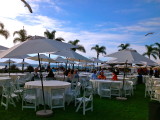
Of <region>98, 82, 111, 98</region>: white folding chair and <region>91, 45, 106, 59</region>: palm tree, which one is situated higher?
<region>91, 45, 106, 59</region>: palm tree

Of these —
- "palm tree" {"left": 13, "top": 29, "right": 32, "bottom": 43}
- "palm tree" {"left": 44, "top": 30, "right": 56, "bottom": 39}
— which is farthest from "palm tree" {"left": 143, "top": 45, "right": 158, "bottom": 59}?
"palm tree" {"left": 13, "top": 29, "right": 32, "bottom": 43}

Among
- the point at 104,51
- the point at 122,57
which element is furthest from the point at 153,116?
the point at 104,51

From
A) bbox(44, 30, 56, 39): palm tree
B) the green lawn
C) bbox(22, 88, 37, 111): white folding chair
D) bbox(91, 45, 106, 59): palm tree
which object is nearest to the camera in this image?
the green lawn

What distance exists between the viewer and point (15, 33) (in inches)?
1123

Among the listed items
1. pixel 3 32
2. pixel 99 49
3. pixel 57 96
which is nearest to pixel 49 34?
pixel 3 32

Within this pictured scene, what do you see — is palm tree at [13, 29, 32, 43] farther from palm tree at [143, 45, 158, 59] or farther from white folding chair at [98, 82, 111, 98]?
palm tree at [143, 45, 158, 59]

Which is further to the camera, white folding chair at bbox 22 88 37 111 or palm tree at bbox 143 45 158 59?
palm tree at bbox 143 45 158 59

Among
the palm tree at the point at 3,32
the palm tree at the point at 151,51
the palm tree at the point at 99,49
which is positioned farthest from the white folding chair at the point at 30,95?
the palm tree at the point at 151,51

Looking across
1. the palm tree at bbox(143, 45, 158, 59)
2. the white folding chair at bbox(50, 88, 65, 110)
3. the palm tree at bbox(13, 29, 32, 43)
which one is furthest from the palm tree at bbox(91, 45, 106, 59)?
the white folding chair at bbox(50, 88, 65, 110)

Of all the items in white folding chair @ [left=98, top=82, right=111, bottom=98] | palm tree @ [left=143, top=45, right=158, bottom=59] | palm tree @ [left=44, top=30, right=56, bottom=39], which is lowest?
white folding chair @ [left=98, top=82, right=111, bottom=98]

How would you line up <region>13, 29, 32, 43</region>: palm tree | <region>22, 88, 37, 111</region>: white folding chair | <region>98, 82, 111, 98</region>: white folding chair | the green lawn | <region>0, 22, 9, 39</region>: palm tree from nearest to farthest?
the green lawn
<region>22, 88, 37, 111</region>: white folding chair
<region>98, 82, 111, 98</region>: white folding chair
<region>0, 22, 9, 39</region>: palm tree
<region>13, 29, 32, 43</region>: palm tree

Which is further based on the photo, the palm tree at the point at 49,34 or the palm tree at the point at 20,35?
the palm tree at the point at 49,34

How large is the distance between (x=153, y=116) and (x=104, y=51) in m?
44.3

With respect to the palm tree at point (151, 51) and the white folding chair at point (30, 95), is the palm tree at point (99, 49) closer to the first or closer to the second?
the palm tree at point (151, 51)
